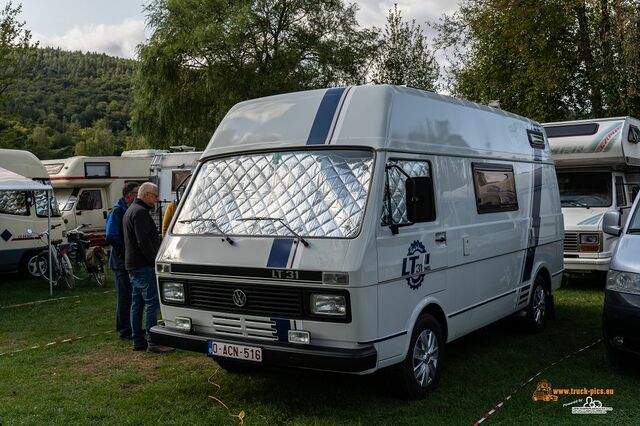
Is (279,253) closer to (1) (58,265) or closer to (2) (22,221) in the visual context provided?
Answer: (1) (58,265)

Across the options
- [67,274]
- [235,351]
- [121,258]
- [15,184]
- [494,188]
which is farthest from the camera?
[67,274]

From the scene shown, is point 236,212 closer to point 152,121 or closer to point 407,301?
point 407,301

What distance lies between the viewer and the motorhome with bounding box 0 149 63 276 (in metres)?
13.3

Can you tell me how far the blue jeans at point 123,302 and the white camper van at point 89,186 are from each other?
1162cm

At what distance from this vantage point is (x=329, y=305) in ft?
15.6

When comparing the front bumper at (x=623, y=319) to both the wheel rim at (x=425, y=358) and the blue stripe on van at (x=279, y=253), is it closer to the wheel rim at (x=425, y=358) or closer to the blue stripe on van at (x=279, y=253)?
the wheel rim at (x=425, y=358)

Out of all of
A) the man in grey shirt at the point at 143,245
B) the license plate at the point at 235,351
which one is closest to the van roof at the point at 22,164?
the man in grey shirt at the point at 143,245

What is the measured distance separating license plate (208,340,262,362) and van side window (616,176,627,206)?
324 inches

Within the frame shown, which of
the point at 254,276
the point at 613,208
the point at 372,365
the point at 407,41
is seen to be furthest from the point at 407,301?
the point at 407,41

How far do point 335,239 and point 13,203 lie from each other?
11.2 meters

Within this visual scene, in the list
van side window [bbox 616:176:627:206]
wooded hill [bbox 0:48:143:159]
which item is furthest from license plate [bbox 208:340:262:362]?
wooded hill [bbox 0:48:143:159]

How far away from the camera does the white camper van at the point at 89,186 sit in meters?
19.0

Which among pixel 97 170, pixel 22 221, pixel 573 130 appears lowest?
pixel 22 221

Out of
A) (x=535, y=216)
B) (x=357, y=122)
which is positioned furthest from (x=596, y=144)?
(x=357, y=122)
